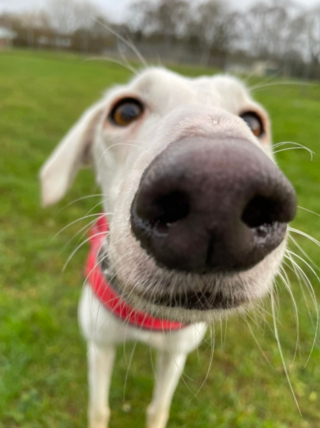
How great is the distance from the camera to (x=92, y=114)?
2.40m

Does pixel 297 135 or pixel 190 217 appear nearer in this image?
pixel 190 217

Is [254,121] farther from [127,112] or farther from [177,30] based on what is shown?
[177,30]

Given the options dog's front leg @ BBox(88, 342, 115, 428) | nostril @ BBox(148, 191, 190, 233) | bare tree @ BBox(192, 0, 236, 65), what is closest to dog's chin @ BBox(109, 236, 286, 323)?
nostril @ BBox(148, 191, 190, 233)

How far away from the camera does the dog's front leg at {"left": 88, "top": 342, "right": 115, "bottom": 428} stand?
7.79ft

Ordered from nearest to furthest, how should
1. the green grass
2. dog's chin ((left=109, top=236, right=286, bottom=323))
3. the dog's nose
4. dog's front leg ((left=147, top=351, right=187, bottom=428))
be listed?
the dog's nose
dog's chin ((left=109, top=236, right=286, bottom=323))
dog's front leg ((left=147, top=351, right=187, bottom=428))
the green grass

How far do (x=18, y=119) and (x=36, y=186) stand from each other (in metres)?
5.19

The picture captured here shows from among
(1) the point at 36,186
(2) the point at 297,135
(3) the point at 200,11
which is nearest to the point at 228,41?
(3) the point at 200,11

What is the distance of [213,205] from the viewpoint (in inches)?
30.9

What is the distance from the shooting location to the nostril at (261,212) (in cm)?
83

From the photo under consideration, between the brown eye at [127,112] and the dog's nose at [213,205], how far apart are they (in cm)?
122

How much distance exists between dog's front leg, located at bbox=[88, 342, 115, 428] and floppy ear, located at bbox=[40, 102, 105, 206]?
3.47 feet

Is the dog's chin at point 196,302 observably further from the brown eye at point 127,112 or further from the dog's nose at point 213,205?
the brown eye at point 127,112

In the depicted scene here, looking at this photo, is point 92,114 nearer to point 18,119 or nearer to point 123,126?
point 123,126

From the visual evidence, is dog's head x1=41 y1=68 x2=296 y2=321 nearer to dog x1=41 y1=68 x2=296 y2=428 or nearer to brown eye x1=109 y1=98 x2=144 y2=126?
dog x1=41 y1=68 x2=296 y2=428
